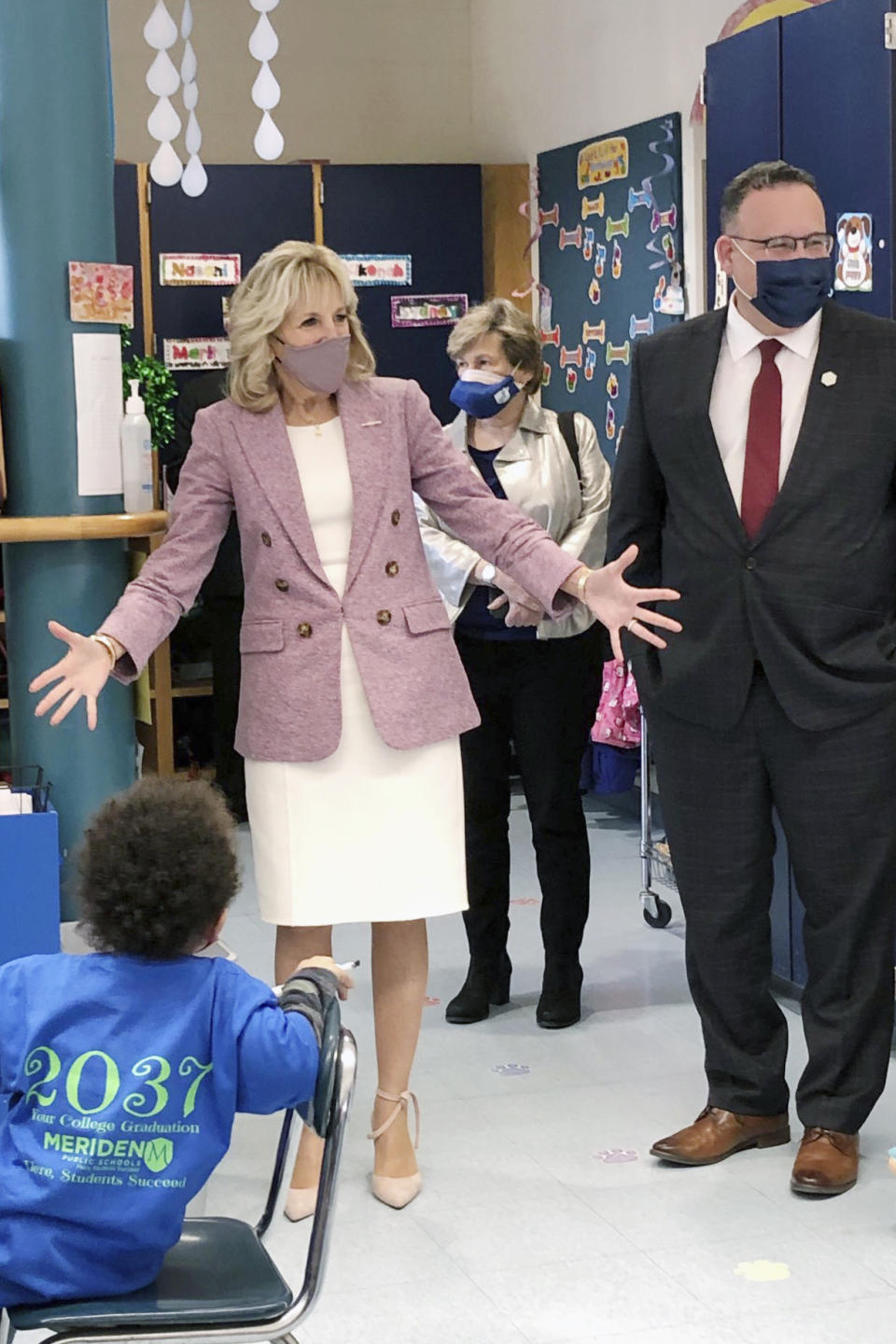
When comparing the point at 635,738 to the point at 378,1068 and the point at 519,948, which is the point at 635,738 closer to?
the point at 519,948

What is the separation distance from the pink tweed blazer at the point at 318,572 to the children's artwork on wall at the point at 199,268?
3.69 m

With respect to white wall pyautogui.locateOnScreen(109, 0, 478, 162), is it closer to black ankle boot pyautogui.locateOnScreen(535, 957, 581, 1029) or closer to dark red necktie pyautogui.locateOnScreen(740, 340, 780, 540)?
black ankle boot pyautogui.locateOnScreen(535, 957, 581, 1029)

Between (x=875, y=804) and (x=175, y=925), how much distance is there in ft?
5.15

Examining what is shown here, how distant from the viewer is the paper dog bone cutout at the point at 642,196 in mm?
6086

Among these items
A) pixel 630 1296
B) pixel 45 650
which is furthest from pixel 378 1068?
pixel 45 650

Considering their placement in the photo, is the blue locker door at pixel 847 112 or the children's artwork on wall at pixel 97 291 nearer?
the children's artwork on wall at pixel 97 291

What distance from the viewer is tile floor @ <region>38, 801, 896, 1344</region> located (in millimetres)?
2773

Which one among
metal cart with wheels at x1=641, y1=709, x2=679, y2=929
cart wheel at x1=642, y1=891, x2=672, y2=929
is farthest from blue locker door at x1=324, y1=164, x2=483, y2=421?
cart wheel at x1=642, y1=891, x2=672, y2=929

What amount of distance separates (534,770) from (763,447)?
1188 millimetres

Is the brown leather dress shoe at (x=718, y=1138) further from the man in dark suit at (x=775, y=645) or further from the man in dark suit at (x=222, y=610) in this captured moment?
the man in dark suit at (x=222, y=610)

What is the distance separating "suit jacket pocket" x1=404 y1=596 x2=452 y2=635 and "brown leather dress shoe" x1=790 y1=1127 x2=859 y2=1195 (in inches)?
43.6

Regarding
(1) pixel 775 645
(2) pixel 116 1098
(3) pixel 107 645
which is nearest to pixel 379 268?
(1) pixel 775 645

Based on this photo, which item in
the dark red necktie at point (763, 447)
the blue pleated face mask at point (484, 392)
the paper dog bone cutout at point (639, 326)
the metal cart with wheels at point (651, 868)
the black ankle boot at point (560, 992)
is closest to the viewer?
the dark red necktie at point (763, 447)

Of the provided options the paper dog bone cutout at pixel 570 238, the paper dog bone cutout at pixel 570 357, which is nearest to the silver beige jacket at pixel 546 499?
the paper dog bone cutout at pixel 570 357
